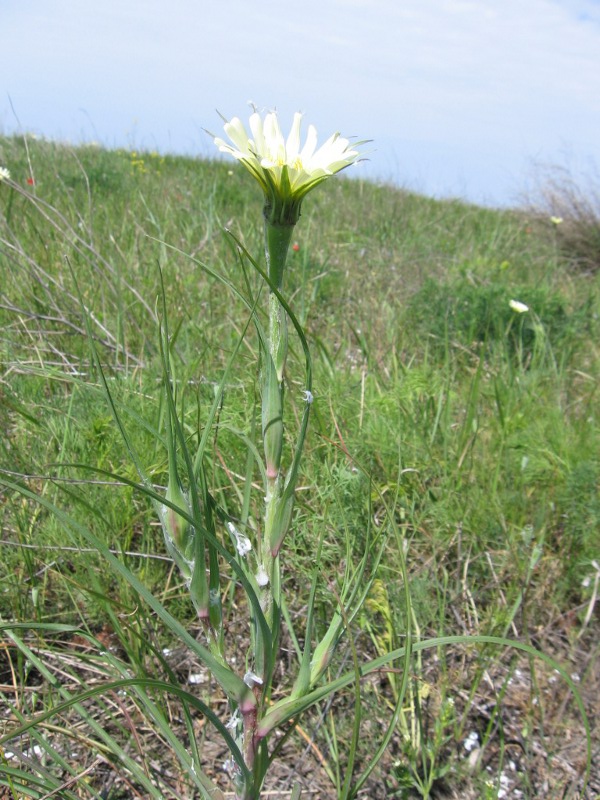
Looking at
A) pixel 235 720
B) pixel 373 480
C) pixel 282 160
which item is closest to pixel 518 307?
pixel 373 480

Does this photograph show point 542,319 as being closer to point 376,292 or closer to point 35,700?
point 376,292

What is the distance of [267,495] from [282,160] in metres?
0.43

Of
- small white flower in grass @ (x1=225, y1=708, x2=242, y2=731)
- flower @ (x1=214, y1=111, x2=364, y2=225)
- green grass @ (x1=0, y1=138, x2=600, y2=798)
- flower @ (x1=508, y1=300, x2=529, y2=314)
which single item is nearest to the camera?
flower @ (x1=214, y1=111, x2=364, y2=225)

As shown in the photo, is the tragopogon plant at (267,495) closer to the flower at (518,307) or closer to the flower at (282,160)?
the flower at (282,160)

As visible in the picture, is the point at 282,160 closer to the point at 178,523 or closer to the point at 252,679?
the point at 178,523

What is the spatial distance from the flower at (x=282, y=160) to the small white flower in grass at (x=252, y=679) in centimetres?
57

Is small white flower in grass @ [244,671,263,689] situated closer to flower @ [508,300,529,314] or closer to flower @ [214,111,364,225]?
flower @ [214,111,364,225]

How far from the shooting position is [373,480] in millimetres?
1794

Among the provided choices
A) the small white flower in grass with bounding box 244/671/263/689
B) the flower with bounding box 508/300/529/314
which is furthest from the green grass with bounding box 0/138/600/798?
the small white flower in grass with bounding box 244/671/263/689

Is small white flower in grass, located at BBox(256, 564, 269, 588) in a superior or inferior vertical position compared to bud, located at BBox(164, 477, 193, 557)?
inferior

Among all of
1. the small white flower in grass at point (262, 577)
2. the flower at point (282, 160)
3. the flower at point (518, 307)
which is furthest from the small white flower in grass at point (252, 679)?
the flower at point (518, 307)

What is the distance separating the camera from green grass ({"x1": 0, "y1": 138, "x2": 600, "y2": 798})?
141 centimetres

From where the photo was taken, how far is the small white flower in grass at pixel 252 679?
89 cm

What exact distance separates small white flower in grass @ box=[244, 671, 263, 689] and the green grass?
0.22m
